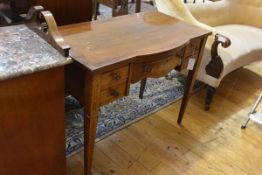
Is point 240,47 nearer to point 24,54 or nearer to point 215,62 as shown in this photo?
point 215,62

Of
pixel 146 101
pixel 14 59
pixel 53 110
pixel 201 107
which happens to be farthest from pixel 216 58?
pixel 14 59

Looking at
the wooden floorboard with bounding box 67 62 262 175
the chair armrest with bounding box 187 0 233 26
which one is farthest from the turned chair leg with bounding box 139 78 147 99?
the chair armrest with bounding box 187 0 233 26

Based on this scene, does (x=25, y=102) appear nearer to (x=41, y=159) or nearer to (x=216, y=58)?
(x=41, y=159)

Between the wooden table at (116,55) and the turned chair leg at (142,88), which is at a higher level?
the wooden table at (116,55)

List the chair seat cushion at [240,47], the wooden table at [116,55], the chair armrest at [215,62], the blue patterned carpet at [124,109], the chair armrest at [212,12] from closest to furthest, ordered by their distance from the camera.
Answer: the wooden table at [116,55], the blue patterned carpet at [124,109], the chair armrest at [215,62], the chair seat cushion at [240,47], the chair armrest at [212,12]

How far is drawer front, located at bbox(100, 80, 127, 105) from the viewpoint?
45.6 inches

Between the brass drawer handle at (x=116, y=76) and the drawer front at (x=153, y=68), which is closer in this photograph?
the brass drawer handle at (x=116, y=76)

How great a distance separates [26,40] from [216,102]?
66.1 inches

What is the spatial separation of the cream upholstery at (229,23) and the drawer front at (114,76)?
92 centimetres

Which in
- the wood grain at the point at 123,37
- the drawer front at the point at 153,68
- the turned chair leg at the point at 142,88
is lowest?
the turned chair leg at the point at 142,88

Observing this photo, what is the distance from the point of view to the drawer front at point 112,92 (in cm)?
116

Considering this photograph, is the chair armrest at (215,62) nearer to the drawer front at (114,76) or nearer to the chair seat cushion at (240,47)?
the chair seat cushion at (240,47)

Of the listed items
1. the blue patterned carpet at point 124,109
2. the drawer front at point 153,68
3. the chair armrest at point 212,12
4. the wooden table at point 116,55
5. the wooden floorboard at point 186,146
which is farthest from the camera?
the chair armrest at point 212,12

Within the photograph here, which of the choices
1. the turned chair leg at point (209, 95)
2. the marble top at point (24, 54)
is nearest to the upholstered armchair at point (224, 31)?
the turned chair leg at point (209, 95)
